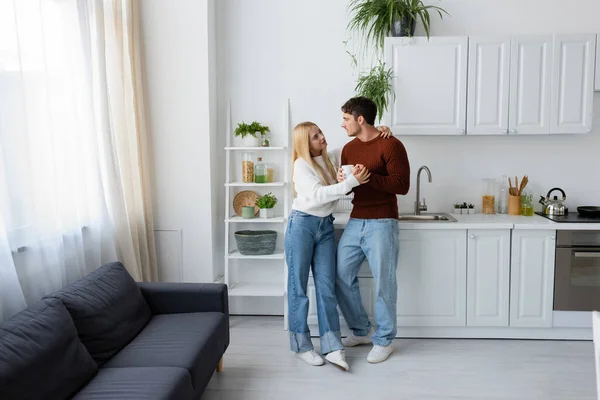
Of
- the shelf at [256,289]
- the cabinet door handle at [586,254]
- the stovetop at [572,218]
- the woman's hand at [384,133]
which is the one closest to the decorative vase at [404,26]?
the woman's hand at [384,133]

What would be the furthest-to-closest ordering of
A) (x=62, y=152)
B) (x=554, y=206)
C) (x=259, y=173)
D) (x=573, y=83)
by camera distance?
(x=259, y=173) → (x=554, y=206) → (x=573, y=83) → (x=62, y=152)

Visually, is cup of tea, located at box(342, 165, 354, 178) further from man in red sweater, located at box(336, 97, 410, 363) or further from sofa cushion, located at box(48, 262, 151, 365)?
sofa cushion, located at box(48, 262, 151, 365)

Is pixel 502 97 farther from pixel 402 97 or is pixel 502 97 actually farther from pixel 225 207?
pixel 225 207

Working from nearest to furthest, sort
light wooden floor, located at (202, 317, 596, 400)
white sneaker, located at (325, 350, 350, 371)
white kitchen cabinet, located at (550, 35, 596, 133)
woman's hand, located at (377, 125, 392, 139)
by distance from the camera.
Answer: light wooden floor, located at (202, 317, 596, 400)
white sneaker, located at (325, 350, 350, 371)
woman's hand, located at (377, 125, 392, 139)
white kitchen cabinet, located at (550, 35, 596, 133)

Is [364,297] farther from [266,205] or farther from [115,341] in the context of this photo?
[115,341]

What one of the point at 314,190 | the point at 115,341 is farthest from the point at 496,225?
the point at 115,341

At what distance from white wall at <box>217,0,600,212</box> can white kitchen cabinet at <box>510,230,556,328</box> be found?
0.66m

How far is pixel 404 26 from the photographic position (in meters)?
3.88

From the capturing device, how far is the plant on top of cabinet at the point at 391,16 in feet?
12.7

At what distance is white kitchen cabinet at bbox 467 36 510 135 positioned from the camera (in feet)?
12.6

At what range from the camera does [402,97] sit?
3908 mm

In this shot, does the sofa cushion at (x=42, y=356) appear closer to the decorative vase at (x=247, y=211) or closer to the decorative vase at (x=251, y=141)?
the decorative vase at (x=247, y=211)

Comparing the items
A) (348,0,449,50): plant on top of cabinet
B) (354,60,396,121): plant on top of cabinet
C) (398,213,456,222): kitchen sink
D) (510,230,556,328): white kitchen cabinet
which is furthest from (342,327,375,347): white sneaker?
(348,0,449,50): plant on top of cabinet

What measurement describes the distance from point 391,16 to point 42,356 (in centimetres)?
311
